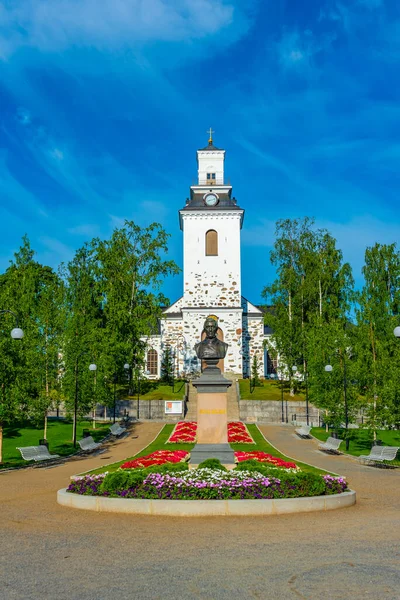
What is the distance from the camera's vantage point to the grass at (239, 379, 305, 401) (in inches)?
1684

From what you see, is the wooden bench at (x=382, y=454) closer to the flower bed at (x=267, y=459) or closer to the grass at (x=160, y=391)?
the flower bed at (x=267, y=459)

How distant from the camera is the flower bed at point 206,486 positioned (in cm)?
1268

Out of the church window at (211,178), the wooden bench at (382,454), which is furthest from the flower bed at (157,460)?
the church window at (211,178)

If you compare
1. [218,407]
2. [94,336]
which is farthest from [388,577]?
[94,336]

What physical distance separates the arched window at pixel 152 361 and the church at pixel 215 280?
519 cm

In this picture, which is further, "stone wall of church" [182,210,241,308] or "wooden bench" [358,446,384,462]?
"stone wall of church" [182,210,241,308]

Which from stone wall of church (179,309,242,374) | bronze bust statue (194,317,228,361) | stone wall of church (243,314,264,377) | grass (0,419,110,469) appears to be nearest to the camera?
bronze bust statue (194,317,228,361)

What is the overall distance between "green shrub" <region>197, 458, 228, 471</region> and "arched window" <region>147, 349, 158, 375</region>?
43.7 m

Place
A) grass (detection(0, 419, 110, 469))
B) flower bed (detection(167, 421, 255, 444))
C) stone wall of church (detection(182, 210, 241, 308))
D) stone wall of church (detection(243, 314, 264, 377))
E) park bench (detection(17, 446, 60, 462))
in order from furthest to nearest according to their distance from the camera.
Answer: stone wall of church (detection(243, 314, 264, 377))
stone wall of church (detection(182, 210, 241, 308))
flower bed (detection(167, 421, 255, 444))
grass (detection(0, 419, 110, 469))
park bench (detection(17, 446, 60, 462))

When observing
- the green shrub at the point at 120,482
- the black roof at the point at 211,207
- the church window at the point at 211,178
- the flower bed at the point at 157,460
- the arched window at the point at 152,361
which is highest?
the church window at the point at 211,178

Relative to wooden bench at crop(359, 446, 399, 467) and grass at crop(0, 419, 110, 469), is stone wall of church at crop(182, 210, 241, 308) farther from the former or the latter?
wooden bench at crop(359, 446, 399, 467)

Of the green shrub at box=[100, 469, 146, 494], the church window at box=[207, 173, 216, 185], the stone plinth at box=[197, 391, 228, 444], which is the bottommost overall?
the green shrub at box=[100, 469, 146, 494]

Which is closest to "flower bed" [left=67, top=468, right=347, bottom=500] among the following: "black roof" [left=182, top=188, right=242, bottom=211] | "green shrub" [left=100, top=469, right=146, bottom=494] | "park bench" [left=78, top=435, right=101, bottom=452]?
"green shrub" [left=100, top=469, right=146, bottom=494]

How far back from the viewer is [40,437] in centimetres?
3119
